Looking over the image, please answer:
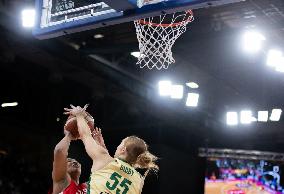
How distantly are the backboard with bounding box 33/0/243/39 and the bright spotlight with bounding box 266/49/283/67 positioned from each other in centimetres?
543

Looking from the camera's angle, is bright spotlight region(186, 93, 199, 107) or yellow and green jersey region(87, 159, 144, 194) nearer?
yellow and green jersey region(87, 159, 144, 194)

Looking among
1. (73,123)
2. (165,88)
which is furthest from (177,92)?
(73,123)

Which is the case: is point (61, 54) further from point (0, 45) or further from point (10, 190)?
point (10, 190)

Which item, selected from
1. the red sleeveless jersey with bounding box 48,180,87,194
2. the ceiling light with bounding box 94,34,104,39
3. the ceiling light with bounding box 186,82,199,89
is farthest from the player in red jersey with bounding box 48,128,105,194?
the ceiling light with bounding box 186,82,199,89

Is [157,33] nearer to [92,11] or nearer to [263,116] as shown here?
[92,11]

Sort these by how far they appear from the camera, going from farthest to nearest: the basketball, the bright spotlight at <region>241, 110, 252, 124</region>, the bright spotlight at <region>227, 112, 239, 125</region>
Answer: the bright spotlight at <region>227, 112, 239, 125</region> < the bright spotlight at <region>241, 110, 252, 124</region> < the basketball

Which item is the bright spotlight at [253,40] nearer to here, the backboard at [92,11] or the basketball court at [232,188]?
the backboard at [92,11]

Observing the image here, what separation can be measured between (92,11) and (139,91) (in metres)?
7.42

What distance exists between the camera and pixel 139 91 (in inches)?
497

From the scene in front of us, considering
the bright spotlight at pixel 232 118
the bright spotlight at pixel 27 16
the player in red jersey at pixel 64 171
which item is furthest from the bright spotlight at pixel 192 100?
the player in red jersey at pixel 64 171

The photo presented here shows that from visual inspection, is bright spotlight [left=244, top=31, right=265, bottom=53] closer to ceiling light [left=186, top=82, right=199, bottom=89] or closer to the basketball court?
ceiling light [left=186, top=82, right=199, bottom=89]

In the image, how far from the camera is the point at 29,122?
46.4 feet

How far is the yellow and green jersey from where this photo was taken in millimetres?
3053

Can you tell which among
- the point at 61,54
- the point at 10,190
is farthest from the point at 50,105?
the point at 61,54
